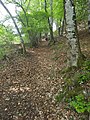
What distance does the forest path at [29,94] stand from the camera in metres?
4.88

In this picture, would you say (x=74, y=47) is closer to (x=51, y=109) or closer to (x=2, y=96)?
(x=51, y=109)

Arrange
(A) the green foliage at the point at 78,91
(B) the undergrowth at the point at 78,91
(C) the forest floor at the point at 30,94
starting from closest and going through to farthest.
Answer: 1. (B) the undergrowth at the point at 78,91
2. (A) the green foliage at the point at 78,91
3. (C) the forest floor at the point at 30,94

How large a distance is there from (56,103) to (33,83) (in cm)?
209

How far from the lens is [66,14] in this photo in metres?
6.59

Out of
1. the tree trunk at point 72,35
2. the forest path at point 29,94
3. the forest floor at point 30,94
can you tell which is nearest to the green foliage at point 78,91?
the forest floor at point 30,94

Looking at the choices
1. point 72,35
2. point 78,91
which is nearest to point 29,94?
point 78,91

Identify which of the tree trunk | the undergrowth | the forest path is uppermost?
the tree trunk

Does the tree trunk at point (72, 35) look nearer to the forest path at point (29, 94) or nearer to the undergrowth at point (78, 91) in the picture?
the undergrowth at point (78, 91)

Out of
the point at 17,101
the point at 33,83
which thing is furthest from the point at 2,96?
the point at 33,83

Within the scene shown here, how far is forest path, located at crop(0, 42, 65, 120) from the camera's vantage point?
4.88 m

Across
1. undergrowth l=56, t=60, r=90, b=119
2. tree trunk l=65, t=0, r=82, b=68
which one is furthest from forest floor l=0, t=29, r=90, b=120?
tree trunk l=65, t=0, r=82, b=68

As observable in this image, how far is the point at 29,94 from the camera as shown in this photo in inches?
239

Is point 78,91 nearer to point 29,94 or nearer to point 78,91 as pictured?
point 78,91

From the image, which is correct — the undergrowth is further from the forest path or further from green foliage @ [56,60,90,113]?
the forest path
